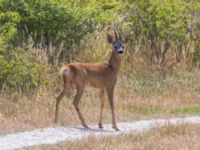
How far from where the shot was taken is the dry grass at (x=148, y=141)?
39.9ft

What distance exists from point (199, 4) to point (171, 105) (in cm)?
688

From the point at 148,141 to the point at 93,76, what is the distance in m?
Answer: 2.68

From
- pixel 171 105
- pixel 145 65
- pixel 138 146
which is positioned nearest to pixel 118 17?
pixel 145 65

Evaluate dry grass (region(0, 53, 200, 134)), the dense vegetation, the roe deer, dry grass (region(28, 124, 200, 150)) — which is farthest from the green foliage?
dry grass (region(28, 124, 200, 150))

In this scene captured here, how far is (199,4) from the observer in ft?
78.7

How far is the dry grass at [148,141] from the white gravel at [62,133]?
52cm

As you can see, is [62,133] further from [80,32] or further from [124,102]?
[80,32]

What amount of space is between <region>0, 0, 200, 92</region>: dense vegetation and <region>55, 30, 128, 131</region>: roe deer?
286 cm

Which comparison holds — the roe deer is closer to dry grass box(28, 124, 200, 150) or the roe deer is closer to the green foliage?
dry grass box(28, 124, 200, 150)

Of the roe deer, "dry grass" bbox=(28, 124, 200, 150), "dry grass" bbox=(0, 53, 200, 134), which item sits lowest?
"dry grass" bbox=(0, 53, 200, 134)

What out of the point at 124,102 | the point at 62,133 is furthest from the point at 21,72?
the point at 62,133

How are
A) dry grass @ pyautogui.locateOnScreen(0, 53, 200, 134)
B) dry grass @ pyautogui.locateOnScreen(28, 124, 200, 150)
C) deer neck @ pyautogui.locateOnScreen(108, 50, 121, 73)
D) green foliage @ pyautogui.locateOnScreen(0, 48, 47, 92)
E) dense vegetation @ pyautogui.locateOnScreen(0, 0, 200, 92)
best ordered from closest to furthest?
dry grass @ pyautogui.locateOnScreen(28, 124, 200, 150)
deer neck @ pyautogui.locateOnScreen(108, 50, 121, 73)
dry grass @ pyautogui.locateOnScreen(0, 53, 200, 134)
green foliage @ pyautogui.locateOnScreen(0, 48, 47, 92)
dense vegetation @ pyautogui.locateOnScreen(0, 0, 200, 92)

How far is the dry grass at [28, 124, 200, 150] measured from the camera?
478 inches

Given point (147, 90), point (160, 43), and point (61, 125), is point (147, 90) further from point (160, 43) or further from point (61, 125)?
point (61, 125)
